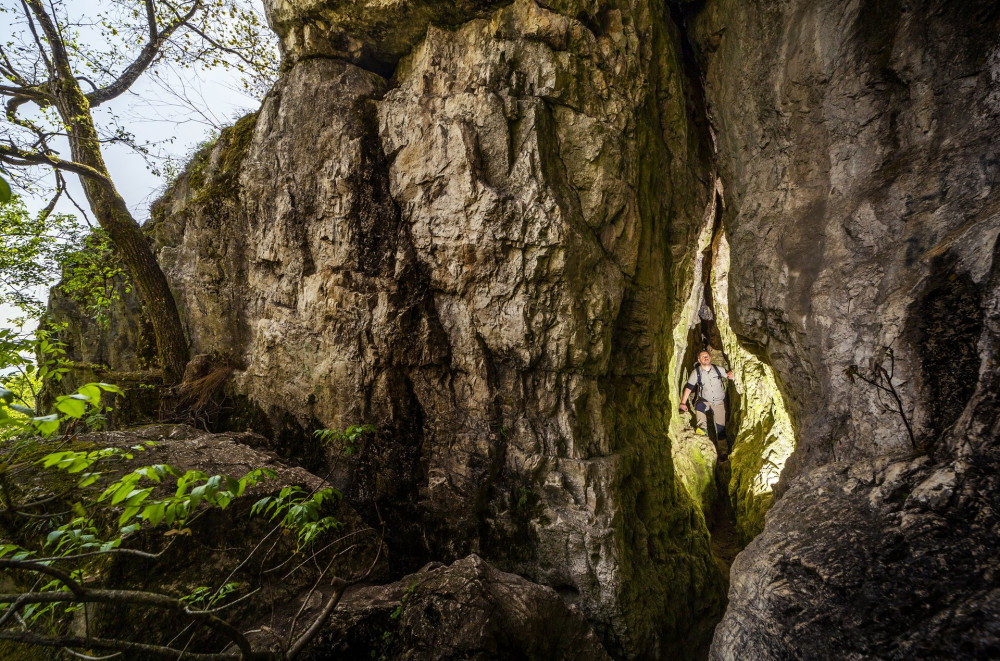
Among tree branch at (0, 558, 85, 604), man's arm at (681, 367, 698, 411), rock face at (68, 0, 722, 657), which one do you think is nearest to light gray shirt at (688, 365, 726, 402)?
man's arm at (681, 367, 698, 411)

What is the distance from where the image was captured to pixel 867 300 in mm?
3963

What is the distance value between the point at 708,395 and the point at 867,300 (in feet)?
18.7

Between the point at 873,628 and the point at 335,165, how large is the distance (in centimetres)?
651

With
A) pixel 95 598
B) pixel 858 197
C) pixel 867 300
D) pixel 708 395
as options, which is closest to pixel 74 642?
pixel 95 598

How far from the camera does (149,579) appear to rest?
323 cm

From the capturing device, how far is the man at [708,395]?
9.23 meters

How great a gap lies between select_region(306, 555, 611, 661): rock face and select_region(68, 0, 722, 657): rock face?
126cm

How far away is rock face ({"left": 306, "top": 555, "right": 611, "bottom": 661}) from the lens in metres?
3.11

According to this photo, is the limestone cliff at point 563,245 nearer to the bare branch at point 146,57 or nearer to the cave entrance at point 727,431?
the cave entrance at point 727,431

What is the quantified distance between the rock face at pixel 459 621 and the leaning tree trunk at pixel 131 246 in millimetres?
4929

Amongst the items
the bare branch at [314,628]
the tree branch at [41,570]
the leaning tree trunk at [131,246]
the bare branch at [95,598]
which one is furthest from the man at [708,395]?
the leaning tree trunk at [131,246]

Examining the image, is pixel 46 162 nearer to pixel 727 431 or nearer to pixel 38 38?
pixel 38 38

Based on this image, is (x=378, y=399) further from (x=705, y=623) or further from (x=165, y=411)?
(x=705, y=623)

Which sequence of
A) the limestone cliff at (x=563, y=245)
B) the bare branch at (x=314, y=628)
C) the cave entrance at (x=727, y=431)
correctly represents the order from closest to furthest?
the bare branch at (x=314, y=628)
the limestone cliff at (x=563, y=245)
the cave entrance at (x=727, y=431)
